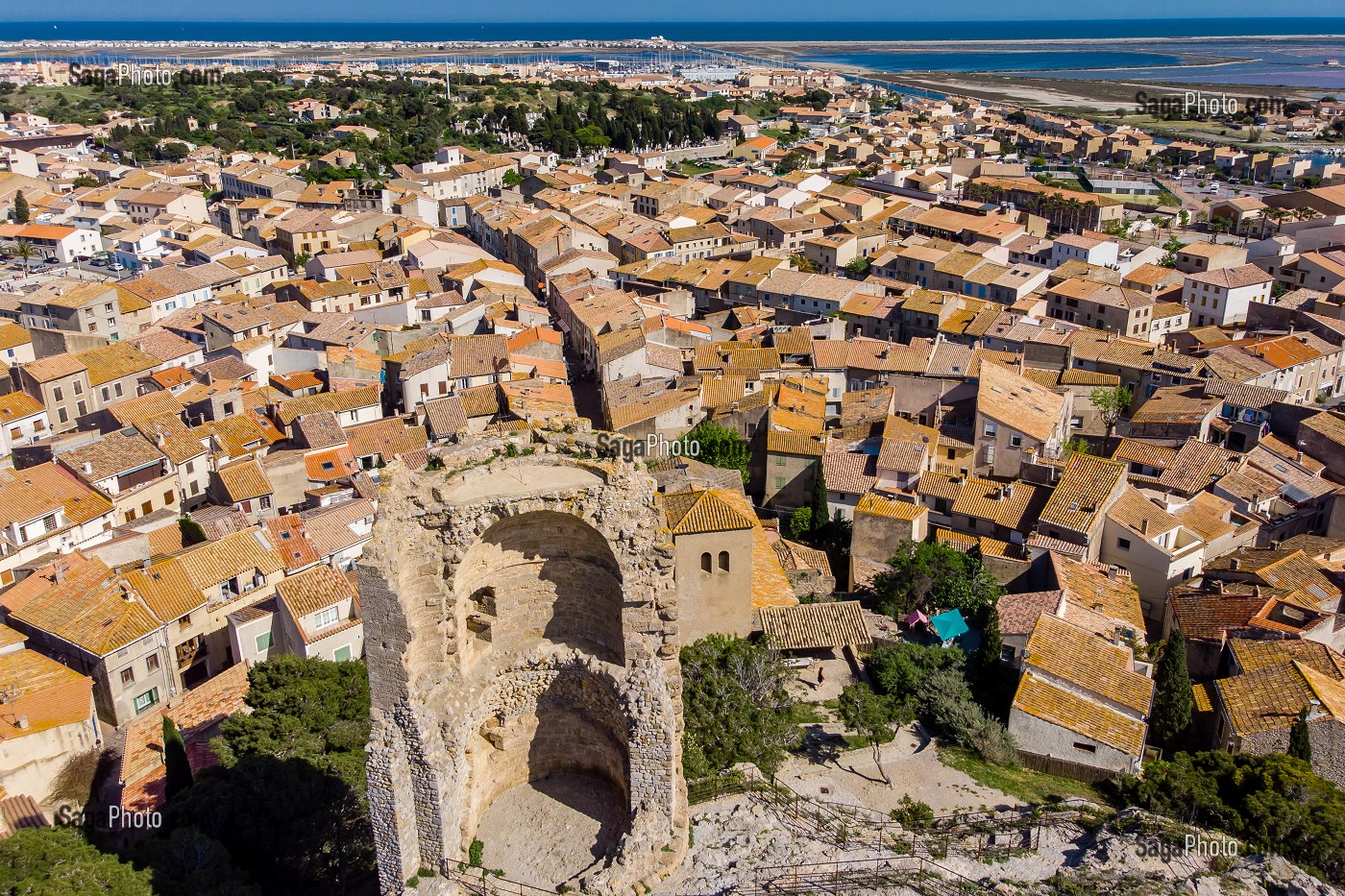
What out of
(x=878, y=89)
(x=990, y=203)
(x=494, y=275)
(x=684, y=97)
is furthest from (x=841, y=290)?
(x=878, y=89)

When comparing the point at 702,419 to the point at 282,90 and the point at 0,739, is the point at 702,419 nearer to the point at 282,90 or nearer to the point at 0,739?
the point at 0,739

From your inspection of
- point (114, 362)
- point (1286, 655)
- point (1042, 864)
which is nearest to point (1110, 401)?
point (1286, 655)

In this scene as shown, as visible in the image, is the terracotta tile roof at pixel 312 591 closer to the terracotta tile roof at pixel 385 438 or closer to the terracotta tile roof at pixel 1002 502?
the terracotta tile roof at pixel 385 438

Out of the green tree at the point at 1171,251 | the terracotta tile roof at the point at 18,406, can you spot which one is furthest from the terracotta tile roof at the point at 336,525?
the green tree at the point at 1171,251

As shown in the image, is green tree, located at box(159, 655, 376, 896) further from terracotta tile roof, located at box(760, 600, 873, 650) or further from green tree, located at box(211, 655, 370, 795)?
terracotta tile roof, located at box(760, 600, 873, 650)

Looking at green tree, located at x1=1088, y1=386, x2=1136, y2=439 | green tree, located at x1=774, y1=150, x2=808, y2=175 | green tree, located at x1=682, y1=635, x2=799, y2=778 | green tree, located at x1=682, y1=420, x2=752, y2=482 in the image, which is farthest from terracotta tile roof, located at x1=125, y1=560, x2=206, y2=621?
green tree, located at x1=774, y1=150, x2=808, y2=175
